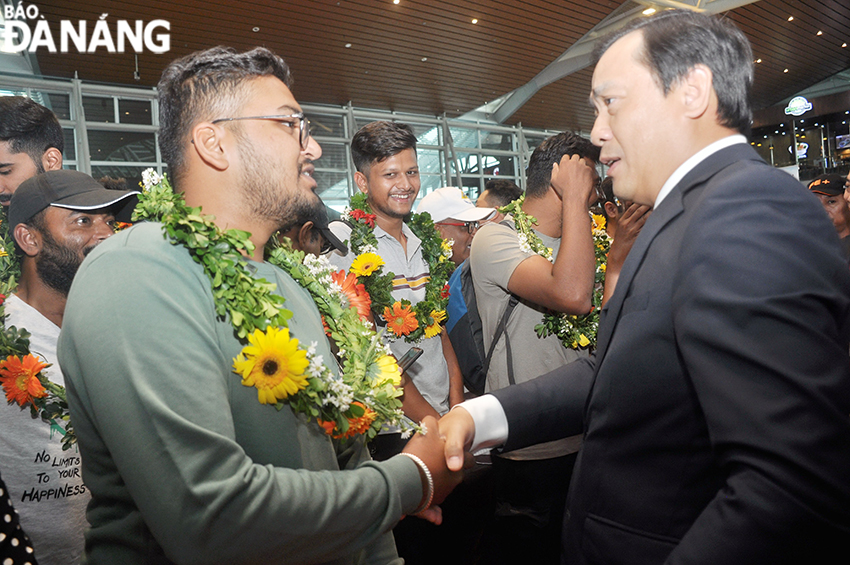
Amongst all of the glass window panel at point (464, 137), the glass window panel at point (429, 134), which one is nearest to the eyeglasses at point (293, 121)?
the glass window panel at point (429, 134)

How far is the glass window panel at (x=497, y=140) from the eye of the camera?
15388 millimetres

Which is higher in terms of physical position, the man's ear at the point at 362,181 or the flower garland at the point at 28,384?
the man's ear at the point at 362,181

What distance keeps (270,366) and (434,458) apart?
19.4 inches

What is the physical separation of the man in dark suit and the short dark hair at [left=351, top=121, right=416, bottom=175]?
1.84 metres

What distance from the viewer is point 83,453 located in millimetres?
1233

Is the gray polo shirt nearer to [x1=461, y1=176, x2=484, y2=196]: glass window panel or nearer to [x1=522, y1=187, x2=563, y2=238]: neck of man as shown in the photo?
[x1=522, y1=187, x2=563, y2=238]: neck of man

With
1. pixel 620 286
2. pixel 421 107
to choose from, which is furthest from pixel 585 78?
pixel 620 286

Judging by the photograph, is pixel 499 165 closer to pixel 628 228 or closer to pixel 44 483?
pixel 628 228

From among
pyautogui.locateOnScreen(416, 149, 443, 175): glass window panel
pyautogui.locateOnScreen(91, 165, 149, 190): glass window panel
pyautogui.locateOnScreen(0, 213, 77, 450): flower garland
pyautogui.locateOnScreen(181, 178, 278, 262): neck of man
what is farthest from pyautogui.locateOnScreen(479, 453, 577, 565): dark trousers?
pyautogui.locateOnScreen(416, 149, 443, 175): glass window panel

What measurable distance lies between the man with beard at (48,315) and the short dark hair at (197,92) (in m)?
0.91

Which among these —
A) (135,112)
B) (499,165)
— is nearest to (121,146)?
(135,112)

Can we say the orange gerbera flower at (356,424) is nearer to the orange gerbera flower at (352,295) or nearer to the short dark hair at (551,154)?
the orange gerbera flower at (352,295)

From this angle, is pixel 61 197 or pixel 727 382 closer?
pixel 727 382

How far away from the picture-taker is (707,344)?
926 millimetres
